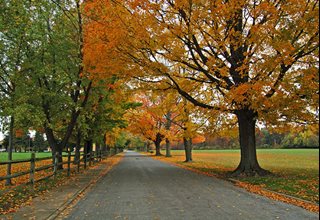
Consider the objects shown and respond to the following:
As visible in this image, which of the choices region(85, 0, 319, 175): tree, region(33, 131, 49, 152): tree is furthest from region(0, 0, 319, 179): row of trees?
region(33, 131, 49, 152): tree

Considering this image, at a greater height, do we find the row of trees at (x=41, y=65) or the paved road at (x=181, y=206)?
the row of trees at (x=41, y=65)

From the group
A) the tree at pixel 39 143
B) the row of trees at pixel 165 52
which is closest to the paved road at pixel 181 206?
the row of trees at pixel 165 52

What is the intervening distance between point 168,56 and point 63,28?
5.61 meters

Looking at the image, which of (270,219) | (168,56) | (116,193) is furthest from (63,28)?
(270,219)

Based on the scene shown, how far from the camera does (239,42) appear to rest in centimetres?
1373

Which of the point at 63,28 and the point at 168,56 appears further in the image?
the point at 63,28

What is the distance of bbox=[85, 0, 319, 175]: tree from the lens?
12.5 m

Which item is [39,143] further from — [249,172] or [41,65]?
[249,172]

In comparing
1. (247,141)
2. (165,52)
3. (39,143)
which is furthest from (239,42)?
(39,143)

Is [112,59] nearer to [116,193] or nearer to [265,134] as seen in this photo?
[116,193]

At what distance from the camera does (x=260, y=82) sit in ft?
41.5

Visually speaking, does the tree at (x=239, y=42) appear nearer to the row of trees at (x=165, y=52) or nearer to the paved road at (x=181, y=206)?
the row of trees at (x=165, y=52)

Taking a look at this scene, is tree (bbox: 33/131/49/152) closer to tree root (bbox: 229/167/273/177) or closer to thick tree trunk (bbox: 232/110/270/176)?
thick tree trunk (bbox: 232/110/270/176)

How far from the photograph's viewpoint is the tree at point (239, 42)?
12.5 metres
